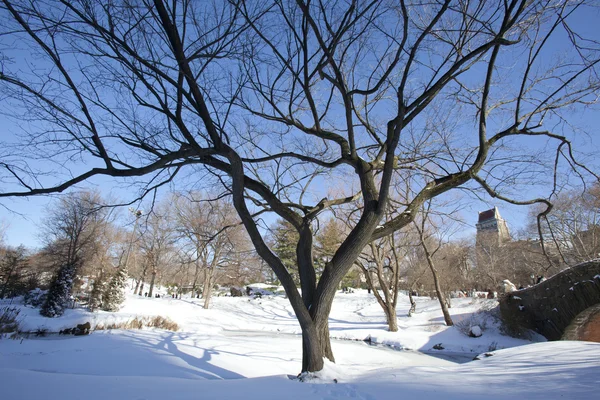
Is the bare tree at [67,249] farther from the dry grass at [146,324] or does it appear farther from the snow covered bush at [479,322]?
the snow covered bush at [479,322]

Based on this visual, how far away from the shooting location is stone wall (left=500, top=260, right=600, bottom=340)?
8.87 metres

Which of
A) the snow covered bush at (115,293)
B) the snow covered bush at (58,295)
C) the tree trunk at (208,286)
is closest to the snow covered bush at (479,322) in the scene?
the tree trunk at (208,286)

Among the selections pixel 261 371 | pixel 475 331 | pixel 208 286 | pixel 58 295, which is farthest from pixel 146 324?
pixel 475 331

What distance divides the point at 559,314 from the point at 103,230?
1191 inches

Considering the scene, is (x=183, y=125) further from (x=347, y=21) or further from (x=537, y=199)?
(x=537, y=199)

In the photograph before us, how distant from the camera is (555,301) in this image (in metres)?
10.5

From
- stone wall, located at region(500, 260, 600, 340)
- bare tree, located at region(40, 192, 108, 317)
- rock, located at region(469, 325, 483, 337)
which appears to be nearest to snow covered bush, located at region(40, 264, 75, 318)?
bare tree, located at region(40, 192, 108, 317)

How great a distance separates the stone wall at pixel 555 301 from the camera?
8867 millimetres

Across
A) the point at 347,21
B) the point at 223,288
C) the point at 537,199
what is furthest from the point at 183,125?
the point at 223,288

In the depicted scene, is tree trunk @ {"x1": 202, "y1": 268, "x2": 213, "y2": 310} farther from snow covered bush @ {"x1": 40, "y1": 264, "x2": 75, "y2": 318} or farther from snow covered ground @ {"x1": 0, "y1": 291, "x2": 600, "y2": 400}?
snow covered ground @ {"x1": 0, "y1": 291, "x2": 600, "y2": 400}

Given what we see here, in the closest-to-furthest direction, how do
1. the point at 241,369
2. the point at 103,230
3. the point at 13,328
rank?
the point at 241,369 < the point at 13,328 < the point at 103,230

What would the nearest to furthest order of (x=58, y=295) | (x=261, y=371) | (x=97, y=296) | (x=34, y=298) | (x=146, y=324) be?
1. (x=261, y=371)
2. (x=146, y=324)
3. (x=58, y=295)
4. (x=97, y=296)
5. (x=34, y=298)

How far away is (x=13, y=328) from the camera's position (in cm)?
963

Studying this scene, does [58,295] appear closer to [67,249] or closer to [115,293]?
[115,293]
